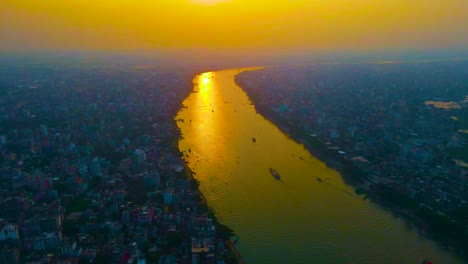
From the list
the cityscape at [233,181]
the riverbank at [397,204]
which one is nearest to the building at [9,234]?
the cityscape at [233,181]

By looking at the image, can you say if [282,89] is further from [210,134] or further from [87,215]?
[87,215]

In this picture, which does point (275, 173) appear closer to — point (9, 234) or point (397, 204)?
point (397, 204)

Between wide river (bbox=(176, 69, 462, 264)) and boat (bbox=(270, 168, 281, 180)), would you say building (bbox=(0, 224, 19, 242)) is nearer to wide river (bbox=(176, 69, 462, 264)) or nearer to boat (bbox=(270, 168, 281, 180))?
wide river (bbox=(176, 69, 462, 264))

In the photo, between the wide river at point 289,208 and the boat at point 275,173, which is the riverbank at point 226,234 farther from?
the boat at point 275,173

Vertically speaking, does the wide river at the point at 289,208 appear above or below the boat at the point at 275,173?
below

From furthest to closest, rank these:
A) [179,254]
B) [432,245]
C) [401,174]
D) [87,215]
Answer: [401,174], [87,215], [432,245], [179,254]

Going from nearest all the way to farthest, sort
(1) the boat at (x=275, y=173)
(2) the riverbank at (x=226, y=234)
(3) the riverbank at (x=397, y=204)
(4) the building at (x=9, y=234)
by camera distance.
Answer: (2) the riverbank at (x=226, y=234) → (4) the building at (x=9, y=234) → (3) the riverbank at (x=397, y=204) → (1) the boat at (x=275, y=173)

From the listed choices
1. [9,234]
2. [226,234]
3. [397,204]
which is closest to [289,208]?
[226,234]

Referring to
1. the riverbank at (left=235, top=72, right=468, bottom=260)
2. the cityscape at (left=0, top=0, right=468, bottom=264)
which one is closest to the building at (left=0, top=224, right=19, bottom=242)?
the cityscape at (left=0, top=0, right=468, bottom=264)

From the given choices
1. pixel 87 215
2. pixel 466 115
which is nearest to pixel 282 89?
pixel 466 115
